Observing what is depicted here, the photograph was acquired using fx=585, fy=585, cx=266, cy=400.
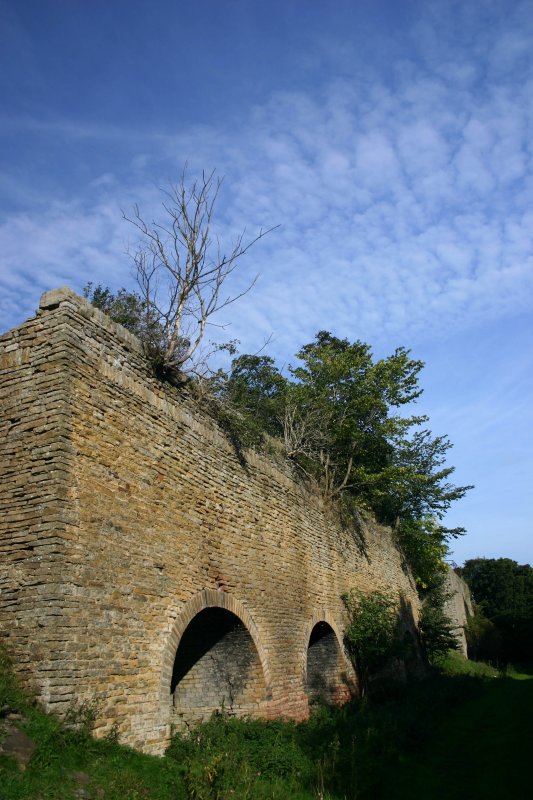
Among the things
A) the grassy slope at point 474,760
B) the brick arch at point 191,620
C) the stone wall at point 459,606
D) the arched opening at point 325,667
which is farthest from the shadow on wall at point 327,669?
the stone wall at point 459,606

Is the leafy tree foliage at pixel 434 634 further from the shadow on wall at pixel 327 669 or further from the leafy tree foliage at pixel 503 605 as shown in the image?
the leafy tree foliage at pixel 503 605

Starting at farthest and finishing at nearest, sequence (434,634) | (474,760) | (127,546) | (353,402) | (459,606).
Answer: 1. (459,606)
2. (434,634)
3. (353,402)
4. (474,760)
5. (127,546)

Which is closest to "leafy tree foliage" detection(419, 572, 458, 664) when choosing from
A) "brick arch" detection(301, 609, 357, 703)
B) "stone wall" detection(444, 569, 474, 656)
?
"stone wall" detection(444, 569, 474, 656)

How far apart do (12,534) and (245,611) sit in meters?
4.36

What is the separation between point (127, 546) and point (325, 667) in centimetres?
801

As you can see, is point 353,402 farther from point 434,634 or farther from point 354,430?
point 434,634

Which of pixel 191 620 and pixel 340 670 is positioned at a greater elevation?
pixel 191 620

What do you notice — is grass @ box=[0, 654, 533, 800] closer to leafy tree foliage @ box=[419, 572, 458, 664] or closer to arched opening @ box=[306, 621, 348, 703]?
arched opening @ box=[306, 621, 348, 703]

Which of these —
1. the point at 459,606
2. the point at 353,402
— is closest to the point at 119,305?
the point at 353,402

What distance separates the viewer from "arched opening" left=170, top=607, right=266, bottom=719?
29.6ft

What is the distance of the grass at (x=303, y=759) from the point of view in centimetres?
509

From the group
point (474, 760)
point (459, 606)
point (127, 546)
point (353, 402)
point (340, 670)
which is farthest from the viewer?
point (459, 606)

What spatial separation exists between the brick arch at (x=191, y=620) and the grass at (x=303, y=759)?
64 centimetres

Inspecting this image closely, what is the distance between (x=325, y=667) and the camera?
12984 mm
